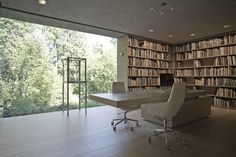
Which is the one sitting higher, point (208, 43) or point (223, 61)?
point (208, 43)

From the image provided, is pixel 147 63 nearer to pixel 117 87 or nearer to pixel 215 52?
pixel 215 52

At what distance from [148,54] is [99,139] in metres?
4.25

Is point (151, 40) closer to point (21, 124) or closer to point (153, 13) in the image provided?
point (153, 13)

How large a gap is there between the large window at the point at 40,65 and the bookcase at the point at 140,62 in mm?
727

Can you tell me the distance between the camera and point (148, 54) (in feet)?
20.8

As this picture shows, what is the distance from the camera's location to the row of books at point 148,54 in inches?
233

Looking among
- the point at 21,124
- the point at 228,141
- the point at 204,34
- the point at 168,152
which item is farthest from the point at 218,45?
the point at 21,124

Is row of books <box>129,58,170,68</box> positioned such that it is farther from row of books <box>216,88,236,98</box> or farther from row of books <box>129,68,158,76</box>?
row of books <box>216,88,236,98</box>

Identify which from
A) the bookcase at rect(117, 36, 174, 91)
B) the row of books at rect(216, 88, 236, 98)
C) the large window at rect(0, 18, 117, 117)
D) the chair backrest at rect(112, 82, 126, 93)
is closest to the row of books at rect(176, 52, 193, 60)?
the bookcase at rect(117, 36, 174, 91)

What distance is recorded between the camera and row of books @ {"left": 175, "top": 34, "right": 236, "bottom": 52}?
5.38 m

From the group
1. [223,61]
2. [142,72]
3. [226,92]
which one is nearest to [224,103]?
[226,92]

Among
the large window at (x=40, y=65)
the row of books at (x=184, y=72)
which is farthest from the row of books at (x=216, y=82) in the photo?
the large window at (x=40, y=65)

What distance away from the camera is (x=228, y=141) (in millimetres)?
2732

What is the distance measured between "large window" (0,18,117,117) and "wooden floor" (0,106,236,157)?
106cm
